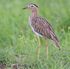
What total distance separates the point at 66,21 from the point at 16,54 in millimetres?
2803

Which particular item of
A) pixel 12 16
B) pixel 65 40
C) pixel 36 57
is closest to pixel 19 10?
pixel 12 16

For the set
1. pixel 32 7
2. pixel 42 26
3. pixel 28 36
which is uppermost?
pixel 32 7

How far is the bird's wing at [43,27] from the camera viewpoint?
9406mm

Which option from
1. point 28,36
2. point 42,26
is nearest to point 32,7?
point 42,26

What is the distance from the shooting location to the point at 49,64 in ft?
29.5

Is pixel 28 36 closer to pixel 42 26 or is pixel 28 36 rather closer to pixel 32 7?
pixel 32 7

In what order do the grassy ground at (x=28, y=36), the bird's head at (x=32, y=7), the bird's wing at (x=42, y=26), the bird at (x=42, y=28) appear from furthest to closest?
1. the bird's head at (x=32, y=7)
2. the bird's wing at (x=42, y=26)
3. the bird at (x=42, y=28)
4. the grassy ground at (x=28, y=36)

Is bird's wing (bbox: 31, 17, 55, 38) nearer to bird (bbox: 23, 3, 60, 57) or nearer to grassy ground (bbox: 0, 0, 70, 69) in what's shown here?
bird (bbox: 23, 3, 60, 57)

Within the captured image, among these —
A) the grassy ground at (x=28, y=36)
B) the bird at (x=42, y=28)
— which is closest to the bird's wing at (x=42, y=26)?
the bird at (x=42, y=28)

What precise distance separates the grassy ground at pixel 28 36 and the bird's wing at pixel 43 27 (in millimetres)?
225

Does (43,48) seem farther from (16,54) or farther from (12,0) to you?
(12,0)

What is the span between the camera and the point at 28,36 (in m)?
10.7

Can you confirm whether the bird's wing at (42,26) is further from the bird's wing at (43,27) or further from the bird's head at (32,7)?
the bird's head at (32,7)

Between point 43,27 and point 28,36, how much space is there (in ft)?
3.95
